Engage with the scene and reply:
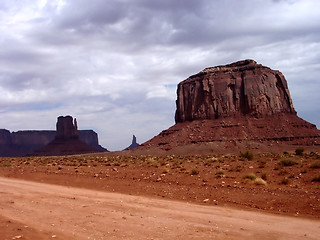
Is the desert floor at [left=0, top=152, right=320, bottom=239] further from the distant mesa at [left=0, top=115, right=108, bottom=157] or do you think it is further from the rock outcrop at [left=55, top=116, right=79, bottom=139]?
the distant mesa at [left=0, top=115, right=108, bottom=157]

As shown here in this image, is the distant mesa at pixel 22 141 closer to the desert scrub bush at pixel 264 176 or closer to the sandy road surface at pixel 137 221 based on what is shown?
the desert scrub bush at pixel 264 176

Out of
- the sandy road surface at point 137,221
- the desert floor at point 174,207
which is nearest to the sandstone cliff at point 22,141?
the desert floor at point 174,207

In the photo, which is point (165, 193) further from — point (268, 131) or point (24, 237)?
point (268, 131)

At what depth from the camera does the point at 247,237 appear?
25.1ft

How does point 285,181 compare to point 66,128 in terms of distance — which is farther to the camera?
point 66,128

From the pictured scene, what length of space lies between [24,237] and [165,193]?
7756 millimetres

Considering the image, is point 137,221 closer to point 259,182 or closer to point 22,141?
point 259,182

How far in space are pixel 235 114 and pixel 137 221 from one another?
72.4 meters

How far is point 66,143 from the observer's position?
474 ft

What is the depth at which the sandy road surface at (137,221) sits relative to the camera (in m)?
7.84

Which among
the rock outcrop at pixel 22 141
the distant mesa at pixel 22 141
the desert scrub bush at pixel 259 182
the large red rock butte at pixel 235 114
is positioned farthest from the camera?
the rock outcrop at pixel 22 141

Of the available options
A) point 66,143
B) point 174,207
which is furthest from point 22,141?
point 174,207

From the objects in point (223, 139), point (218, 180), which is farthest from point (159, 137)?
point (218, 180)

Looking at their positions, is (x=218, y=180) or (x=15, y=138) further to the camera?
Result: (x=15, y=138)
